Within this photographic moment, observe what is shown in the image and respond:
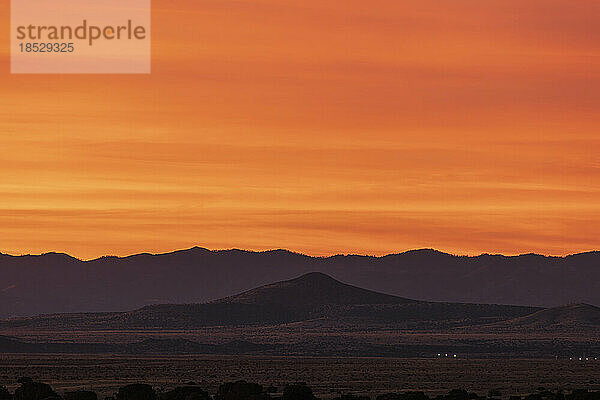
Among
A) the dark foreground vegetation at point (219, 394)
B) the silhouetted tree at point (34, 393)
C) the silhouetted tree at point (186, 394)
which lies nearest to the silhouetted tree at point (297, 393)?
the dark foreground vegetation at point (219, 394)

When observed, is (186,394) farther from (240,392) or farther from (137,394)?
(240,392)

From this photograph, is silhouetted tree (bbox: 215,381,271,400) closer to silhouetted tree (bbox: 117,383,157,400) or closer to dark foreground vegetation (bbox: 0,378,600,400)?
dark foreground vegetation (bbox: 0,378,600,400)

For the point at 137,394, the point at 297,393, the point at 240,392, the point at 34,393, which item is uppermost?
the point at 34,393

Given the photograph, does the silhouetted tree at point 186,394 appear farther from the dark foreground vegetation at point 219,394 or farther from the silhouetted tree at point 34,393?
the silhouetted tree at point 34,393

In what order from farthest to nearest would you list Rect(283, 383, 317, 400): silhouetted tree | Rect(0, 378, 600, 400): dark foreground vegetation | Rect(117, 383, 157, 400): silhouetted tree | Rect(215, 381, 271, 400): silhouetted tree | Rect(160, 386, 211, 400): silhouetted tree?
1. Rect(283, 383, 317, 400): silhouetted tree
2. Rect(117, 383, 157, 400): silhouetted tree
3. Rect(215, 381, 271, 400): silhouetted tree
4. Rect(0, 378, 600, 400): dark foreground vegetation
5. Rect(160, 386, 211, 400): silhouetted tree

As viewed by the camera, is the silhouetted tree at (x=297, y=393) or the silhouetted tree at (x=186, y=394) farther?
the silhouetted tree at (x=297, y=393)

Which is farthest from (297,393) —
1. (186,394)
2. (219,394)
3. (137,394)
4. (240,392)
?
(137,394)

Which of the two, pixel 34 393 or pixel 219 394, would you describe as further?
pixel 219 394

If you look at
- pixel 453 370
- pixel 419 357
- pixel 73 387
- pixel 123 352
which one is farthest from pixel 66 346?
pixel 73 387

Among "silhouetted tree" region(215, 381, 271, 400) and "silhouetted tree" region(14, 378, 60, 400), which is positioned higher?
"silhouetted tree" region(14, 378, 60, 400)

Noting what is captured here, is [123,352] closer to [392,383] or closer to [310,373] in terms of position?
[310,373]

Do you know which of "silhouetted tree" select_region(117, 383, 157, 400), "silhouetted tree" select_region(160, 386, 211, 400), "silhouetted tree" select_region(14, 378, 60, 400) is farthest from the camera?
"silhouetted tree" select_region(14, 378, 60, 400)

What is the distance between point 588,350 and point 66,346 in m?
78.5

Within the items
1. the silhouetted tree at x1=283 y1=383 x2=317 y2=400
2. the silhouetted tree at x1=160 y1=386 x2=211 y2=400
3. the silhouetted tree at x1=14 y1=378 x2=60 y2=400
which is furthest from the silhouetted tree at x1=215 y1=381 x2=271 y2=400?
the silhouetted tree at x1=14 y1=378 x2=60 y2=400
